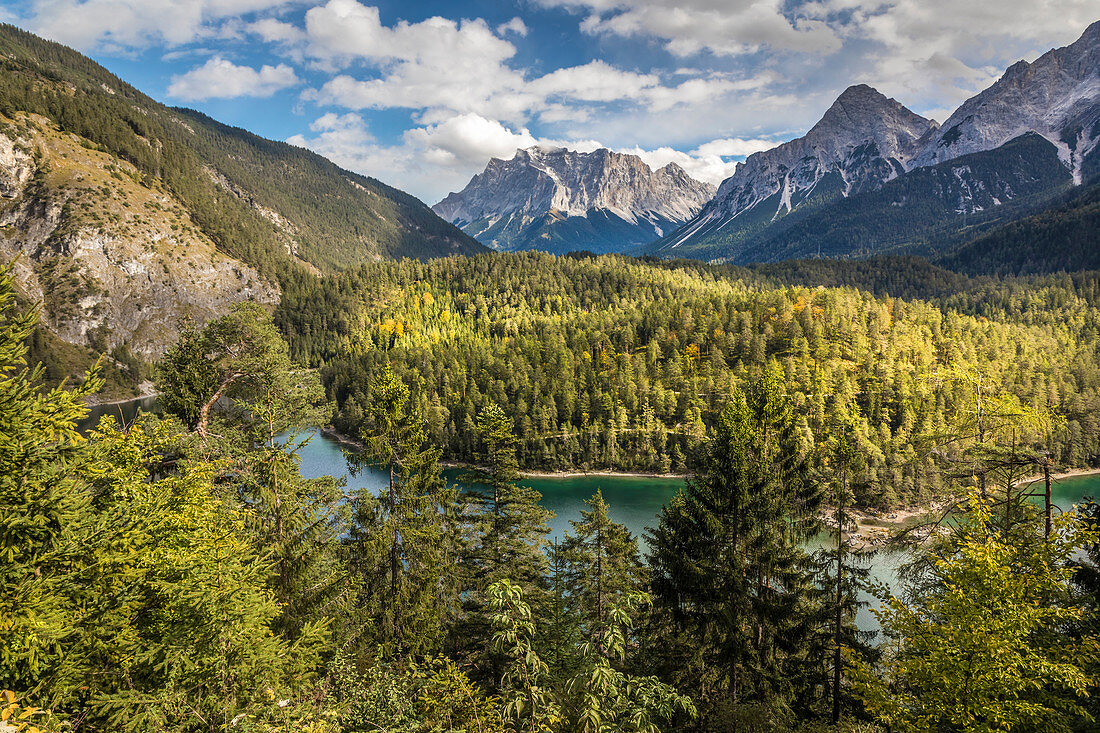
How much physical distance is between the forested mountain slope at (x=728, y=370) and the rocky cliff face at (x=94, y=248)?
57.2m

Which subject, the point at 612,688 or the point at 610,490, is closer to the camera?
the point at 612,688

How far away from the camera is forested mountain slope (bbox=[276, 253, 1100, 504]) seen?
248 feet

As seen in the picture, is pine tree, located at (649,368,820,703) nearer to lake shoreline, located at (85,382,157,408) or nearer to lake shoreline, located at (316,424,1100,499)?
lake shoreline, located at (316,424,1100,499)

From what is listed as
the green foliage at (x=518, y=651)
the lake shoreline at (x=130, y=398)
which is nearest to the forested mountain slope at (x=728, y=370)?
the lake shoreline at (x=130, y=398)

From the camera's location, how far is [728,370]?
86.7 m

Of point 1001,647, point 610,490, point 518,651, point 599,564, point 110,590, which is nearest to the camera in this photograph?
point 518,651

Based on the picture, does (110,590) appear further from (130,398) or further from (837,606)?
(130,398)

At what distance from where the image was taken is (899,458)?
66.5m

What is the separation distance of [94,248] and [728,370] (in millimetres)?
165659

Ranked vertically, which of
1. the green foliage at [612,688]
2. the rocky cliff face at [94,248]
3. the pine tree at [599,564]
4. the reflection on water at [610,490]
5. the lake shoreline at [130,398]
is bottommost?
the reflection on water at [610,490]

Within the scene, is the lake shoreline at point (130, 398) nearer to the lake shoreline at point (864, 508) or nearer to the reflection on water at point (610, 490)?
the lake shoreline at point (864, 508)

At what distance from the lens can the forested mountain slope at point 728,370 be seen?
248ft

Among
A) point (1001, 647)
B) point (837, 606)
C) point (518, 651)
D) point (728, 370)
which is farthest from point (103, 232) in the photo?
point (1001, 647)

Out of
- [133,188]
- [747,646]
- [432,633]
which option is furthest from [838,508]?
[133,188]
